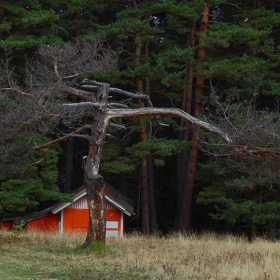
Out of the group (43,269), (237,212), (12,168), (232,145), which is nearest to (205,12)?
(237,212)

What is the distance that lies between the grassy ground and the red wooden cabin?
8826 millimetres

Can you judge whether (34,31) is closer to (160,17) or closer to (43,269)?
(160,17)

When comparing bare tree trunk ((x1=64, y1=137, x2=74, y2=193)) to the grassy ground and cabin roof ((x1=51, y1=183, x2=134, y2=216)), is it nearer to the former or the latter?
cabin roof ((x1=51, y1=183, x2=134, y2=216))

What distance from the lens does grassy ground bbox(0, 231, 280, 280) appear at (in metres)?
10.5

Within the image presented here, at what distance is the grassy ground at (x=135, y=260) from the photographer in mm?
10539

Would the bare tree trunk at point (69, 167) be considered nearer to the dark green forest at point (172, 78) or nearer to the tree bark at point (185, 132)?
the dark green forest at point (172, 78)

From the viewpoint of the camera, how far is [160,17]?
3419cm

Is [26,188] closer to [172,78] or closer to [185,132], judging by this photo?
[172,78]

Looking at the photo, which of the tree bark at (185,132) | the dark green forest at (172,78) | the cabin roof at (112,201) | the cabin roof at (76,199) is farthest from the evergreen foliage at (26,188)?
the tree bark at (185,132)

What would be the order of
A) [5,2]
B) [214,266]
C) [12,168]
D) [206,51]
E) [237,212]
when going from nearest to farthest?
[214,266] < [12,168] < [237,212] < [5,2] < [206,51]

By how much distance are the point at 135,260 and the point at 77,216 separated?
49.2ft

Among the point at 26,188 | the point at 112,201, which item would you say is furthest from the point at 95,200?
the point at 112,201

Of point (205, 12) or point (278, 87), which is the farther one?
point (205, 12)

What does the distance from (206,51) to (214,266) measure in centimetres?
1817
